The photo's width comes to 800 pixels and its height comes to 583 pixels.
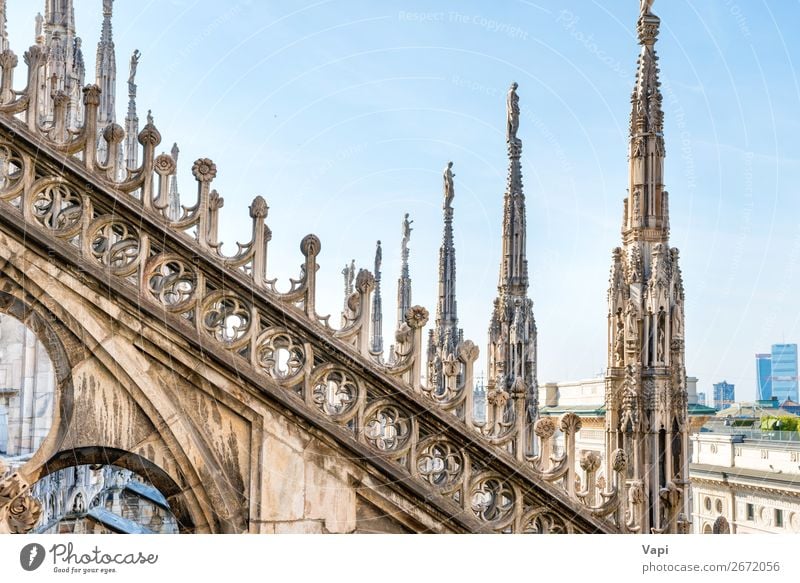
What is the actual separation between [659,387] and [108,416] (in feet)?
17.4

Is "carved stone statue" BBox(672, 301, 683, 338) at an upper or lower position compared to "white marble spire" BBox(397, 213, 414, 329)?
lower

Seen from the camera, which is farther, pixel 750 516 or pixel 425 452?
pixel 750 516

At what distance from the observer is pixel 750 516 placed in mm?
22094

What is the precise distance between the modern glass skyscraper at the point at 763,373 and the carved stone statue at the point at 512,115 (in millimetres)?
11179

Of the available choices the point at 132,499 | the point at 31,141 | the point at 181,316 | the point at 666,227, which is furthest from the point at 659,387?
the point at 132,499

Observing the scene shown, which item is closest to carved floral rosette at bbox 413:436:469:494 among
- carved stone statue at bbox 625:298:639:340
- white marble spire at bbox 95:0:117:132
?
carved stone statue at bbox 625:298:639:340

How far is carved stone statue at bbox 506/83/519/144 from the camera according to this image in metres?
17.9

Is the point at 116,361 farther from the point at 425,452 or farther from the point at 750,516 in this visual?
the point at 750,516

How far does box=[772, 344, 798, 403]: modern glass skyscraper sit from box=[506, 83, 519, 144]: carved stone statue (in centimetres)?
1108

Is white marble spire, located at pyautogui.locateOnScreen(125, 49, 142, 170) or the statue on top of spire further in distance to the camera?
the statue on top of spire
